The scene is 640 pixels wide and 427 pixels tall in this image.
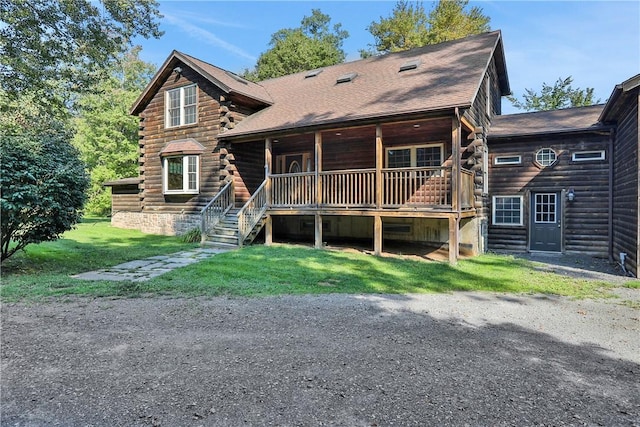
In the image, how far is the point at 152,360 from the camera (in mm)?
3533

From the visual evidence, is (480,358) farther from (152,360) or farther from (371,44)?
(371,44)

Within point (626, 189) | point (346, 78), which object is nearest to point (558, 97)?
point (346, 78)

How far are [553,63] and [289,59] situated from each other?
1942cm

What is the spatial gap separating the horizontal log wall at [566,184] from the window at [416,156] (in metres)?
2.53

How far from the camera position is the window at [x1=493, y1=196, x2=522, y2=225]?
41.6 feet

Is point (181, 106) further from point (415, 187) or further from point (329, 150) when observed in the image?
point (415, 187)

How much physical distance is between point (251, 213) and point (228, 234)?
1.03 metres

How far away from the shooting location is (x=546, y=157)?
477 inches

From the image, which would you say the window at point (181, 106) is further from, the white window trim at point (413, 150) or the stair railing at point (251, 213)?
the white window trim at point (413, 150)

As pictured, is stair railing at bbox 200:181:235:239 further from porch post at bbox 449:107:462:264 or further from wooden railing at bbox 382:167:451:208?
porch post at bbox 449:107:462:264

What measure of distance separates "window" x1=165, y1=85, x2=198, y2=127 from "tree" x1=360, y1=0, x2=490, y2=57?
47.8 feet

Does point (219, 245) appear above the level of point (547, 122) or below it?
below

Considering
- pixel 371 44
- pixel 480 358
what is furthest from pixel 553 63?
pixel 480 358

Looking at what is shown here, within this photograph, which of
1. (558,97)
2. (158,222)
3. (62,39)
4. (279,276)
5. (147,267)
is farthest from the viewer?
(558,97)
